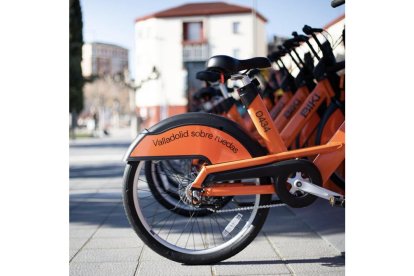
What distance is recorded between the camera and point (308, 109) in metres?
4.22

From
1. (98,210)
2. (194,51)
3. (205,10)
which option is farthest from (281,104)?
(205,10)

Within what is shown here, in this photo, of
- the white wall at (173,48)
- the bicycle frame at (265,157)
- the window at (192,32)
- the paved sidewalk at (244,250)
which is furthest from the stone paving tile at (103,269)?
the window at (192,32)

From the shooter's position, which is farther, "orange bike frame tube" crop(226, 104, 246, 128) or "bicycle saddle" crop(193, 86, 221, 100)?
"bicycle saddle" crop(193, 86, 221, 100)

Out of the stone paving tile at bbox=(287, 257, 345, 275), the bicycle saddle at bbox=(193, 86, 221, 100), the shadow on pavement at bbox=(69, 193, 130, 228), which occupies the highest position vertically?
the bicycle saddle at bbox=(193, 86, 221, 100)

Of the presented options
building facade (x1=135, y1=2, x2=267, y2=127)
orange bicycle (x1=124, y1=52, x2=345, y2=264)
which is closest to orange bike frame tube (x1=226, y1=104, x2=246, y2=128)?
orange bicycle (x1=124, y1=52, x2=345, y2=264)

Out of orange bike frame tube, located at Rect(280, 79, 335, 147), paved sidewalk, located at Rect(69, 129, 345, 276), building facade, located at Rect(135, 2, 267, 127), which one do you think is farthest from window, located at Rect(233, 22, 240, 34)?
orange bike frame tube, located at Rect(280, 79, 335, 147)

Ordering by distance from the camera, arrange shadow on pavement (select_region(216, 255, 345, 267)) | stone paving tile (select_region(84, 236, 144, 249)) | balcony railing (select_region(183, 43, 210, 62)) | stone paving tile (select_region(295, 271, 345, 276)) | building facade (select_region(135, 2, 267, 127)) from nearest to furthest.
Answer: stone paving tile (select_region(295, 271, 345, 276)), shadow on pavement (select_region(216, 255, 345, 267)), stone paving tile (select_region(84, 236, 144, 249)), building facade (select_region(135, 2, 267, 127)), balcony railing (select_region(183, 43, 210, 62))

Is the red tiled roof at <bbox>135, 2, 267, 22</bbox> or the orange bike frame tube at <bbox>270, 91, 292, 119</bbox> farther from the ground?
the red tiled roof at <bbox>135, 2, 267, 22</bbox>

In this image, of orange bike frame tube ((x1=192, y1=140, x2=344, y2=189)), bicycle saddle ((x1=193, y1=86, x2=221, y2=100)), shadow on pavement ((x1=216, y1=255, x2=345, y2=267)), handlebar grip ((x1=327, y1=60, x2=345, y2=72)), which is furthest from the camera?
bicycle saddle ((x1=193, y1=86, x2=221, y2=100))

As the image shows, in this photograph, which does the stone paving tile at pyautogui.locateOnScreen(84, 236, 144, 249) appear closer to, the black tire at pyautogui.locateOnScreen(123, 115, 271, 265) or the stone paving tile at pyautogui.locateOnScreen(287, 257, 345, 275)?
the black tire at pyautogui.locateOnScreen(123, 115, 271, 265)

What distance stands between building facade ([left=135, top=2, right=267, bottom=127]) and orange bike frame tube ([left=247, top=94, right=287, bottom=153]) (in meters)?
25.6

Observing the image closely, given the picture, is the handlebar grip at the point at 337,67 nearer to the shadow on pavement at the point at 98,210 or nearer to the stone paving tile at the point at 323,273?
the stone paving tile at the point at 323,273

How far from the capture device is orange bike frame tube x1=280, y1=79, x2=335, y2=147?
4.12 meters
